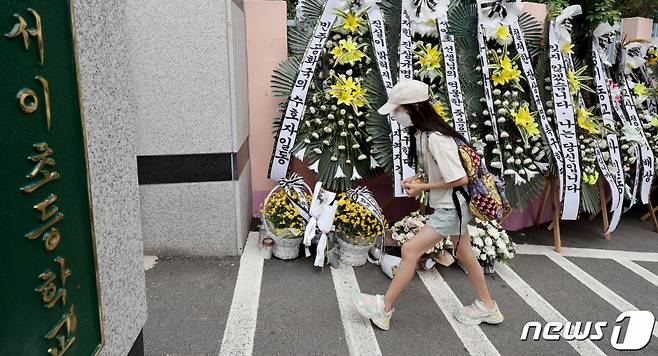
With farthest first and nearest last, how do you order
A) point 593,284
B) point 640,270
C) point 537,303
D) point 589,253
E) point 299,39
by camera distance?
point 589,253, point 299,39, point 640,270, point 593,284, point 537,303

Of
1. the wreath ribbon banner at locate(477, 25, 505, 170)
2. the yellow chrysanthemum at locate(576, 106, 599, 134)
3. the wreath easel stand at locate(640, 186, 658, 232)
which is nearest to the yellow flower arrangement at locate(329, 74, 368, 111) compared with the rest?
the wreath ribbon banner at locate(477, 25, 505, 170)

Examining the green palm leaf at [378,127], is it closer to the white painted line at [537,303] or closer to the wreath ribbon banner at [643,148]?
the white painted line at [537,303]

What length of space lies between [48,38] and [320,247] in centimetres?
309

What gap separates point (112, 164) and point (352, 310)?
239 cm

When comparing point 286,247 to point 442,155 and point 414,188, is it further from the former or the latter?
point 442,155

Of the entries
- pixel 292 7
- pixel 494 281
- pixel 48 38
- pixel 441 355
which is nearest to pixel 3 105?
pixel 48 38

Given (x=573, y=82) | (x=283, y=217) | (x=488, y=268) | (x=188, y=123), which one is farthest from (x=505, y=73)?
(x=188, y=123)

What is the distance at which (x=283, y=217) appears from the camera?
4.16 meters

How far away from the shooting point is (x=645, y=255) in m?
5.01

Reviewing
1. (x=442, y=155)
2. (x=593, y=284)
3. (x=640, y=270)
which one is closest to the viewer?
(x=442, y=155)

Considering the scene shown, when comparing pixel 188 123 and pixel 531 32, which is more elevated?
pixel 531 32

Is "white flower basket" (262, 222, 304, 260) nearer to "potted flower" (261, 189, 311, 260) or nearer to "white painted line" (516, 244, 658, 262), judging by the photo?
"potted flower" (261, 189, 311, 260)

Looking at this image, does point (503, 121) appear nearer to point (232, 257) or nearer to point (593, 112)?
point (593, 112)

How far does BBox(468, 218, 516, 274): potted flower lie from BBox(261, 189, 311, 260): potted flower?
1.57 m
